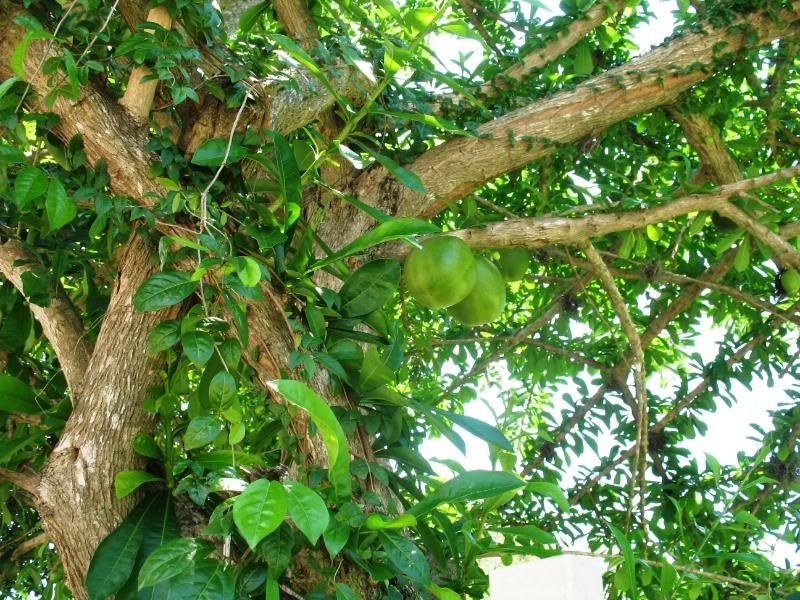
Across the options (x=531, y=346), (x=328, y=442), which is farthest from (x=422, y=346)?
(x=328, y=442)

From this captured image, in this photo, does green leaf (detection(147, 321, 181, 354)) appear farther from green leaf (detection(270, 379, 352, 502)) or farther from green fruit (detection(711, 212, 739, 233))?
green fruit (detection(711, 212, 739, 233))

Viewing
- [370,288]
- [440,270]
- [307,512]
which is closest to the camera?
[307,512]

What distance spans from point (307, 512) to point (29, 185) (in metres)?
0.69

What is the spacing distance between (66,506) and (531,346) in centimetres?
155

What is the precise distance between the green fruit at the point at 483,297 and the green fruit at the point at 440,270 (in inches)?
3.8

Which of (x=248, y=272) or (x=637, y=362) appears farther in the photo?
(x=637, y=362)

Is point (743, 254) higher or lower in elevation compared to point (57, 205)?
higher

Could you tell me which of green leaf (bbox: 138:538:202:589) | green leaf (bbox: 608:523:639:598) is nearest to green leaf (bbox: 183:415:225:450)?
green leaf (bbox: 138:538:202:589)

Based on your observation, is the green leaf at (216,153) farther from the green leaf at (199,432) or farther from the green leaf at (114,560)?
the green leaf at (114,560)

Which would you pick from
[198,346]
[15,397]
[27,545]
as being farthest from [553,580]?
[27,545]

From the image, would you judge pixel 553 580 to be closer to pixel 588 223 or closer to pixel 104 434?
pixel 104 434

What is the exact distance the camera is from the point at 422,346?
7.45ft

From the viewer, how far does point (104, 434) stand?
1261 mm

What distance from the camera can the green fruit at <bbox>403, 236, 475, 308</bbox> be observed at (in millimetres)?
1645
